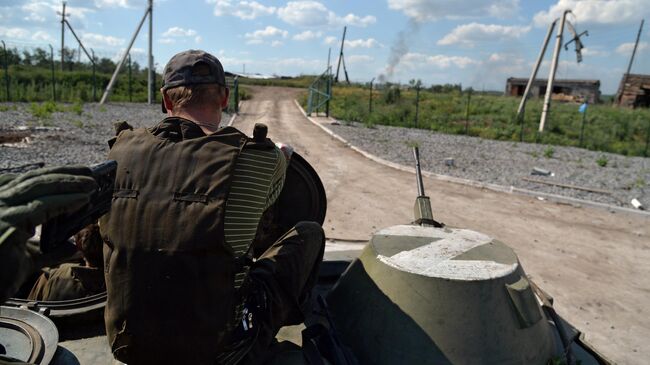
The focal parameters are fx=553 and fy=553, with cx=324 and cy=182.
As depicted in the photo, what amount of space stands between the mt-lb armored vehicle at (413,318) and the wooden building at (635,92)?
3768 centimetres

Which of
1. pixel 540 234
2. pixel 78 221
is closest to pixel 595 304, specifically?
pixel 540 234

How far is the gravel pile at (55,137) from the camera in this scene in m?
10.1

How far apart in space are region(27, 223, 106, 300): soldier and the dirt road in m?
3.81

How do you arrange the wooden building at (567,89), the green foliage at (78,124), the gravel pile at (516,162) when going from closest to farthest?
the gravel pile at (516,162), the green foliage at (78,124), the wooden building at (567,89)

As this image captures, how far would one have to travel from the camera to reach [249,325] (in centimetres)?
209

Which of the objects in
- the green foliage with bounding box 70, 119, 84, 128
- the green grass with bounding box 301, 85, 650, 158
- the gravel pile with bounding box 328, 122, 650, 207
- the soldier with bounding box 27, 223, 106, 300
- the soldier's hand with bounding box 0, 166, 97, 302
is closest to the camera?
the soldier's hand with bounding box 0, 166, 97, 302

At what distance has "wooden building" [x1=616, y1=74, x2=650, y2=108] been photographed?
35031 millimetres

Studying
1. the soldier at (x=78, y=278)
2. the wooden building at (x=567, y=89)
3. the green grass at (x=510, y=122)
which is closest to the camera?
A: the soldier at (x=78, y=278)

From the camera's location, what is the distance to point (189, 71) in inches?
86.4

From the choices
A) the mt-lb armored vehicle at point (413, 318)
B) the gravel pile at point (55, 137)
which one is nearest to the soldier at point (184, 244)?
the mt-lb armored vehicle at point (413, 318)

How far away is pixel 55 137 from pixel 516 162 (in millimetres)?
10868

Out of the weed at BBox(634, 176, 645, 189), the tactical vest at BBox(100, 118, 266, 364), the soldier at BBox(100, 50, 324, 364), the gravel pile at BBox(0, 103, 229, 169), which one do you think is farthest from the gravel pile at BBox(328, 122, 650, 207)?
the tactical vest at BBox(100, 118, 266, 364)

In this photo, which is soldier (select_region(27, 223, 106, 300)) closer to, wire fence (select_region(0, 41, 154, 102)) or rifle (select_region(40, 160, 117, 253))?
rifle (select_region(40, 160, 117, 253))

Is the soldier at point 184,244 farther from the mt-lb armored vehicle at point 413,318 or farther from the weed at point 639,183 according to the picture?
the weed at point 639,183
